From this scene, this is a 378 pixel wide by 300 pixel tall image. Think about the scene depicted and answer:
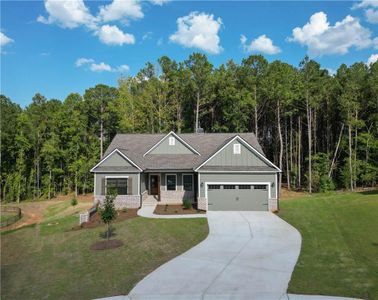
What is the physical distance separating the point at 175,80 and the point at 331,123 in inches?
872

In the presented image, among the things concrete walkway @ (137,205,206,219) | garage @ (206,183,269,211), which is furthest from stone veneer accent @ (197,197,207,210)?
concrete walkway @ (137,205,206,219)

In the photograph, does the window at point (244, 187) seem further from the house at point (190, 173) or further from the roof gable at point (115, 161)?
the roof gable at point (115, 161)

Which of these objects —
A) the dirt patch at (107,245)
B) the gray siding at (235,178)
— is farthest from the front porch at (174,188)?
the dirt patch at (107,245)

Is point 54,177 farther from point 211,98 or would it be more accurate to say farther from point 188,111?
point 211,98

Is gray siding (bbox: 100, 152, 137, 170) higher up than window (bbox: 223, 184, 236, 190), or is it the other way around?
gray siding (bbox: 100, 152, 137, 170)

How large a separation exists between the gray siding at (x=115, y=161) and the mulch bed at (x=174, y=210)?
4.52 m

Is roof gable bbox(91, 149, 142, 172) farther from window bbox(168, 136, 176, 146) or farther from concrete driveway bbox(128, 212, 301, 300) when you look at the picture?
concrete driveway bbox(128, 212, 301, 300)

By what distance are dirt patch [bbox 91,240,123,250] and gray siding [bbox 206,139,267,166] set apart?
427 inches

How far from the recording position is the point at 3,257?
1415cm

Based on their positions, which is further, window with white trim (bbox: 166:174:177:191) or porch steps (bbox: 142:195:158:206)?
window with white trim (bbox: 166:174:177:191)

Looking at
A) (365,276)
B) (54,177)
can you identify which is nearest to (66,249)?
(365,276)

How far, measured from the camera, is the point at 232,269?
1102 centimetres

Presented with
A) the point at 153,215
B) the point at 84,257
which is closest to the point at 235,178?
the point at 153,215

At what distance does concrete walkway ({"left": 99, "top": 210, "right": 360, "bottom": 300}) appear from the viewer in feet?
29.9
